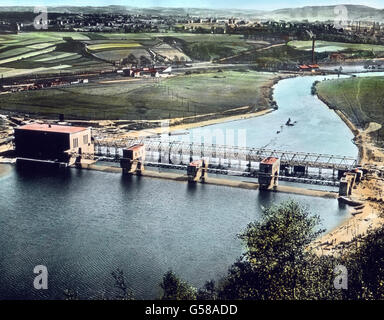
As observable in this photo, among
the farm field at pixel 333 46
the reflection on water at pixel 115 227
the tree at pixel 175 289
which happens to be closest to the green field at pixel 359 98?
the farm field at pixel 333 46

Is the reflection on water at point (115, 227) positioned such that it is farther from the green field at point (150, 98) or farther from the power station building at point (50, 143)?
the green field at point (150, 98)

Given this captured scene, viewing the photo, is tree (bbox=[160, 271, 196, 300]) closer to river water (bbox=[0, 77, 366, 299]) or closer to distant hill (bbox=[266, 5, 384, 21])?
river water (bbox=[0, 77, 366, 299])

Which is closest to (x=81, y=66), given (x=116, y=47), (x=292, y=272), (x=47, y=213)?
(x=116, y=47)

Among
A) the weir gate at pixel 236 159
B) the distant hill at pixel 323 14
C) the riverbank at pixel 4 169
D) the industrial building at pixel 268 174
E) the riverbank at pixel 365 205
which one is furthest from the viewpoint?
the riverbank at pixel 4 169

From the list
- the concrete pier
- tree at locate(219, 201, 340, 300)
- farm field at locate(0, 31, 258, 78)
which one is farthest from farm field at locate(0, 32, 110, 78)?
tree at locate(219, 201, 340, 300)

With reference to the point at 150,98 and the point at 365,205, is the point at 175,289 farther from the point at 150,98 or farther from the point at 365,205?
the point at 150,98

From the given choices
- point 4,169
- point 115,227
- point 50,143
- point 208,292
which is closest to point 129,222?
point 115,227
